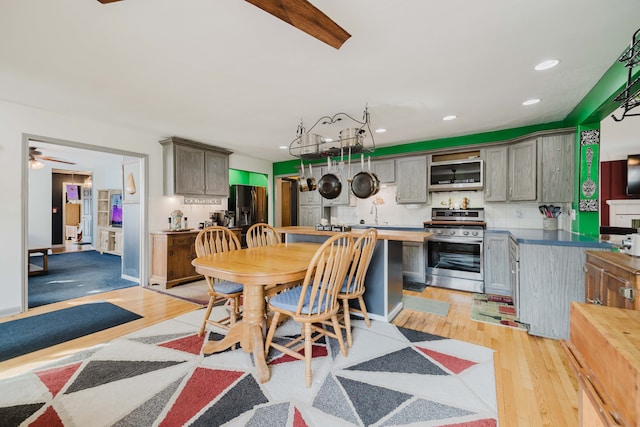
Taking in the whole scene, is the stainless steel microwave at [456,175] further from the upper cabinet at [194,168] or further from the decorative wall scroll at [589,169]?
the upper cabinet at [194,168]

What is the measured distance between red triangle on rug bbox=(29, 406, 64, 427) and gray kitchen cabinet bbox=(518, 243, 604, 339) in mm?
3609

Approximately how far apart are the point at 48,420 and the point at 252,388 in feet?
3.66

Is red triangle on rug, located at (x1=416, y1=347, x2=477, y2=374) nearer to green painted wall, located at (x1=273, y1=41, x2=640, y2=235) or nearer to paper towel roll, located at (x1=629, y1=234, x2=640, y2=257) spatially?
Answer: paper towel roll, located at (x1=629, y1=234, x2=640, y2=257)

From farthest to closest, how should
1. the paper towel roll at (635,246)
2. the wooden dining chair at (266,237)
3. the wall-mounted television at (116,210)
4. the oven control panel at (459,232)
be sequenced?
the wall-mounted television at (116,210)
the oven control panel at (459,232)
the wooden dining chair at (266,237)
the paper towel roll at (635,246)

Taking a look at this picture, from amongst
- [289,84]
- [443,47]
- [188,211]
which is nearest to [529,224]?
[443,47]

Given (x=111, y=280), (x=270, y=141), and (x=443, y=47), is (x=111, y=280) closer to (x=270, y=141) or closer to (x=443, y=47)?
(x=270, y=141)

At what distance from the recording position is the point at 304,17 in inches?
54.4

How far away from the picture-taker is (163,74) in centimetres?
246

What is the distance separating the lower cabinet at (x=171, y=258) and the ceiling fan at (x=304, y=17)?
3.60 meters

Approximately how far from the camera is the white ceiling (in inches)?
66.4

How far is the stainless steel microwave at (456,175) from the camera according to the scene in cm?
418

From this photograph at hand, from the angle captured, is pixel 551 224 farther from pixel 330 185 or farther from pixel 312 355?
pixel 312 355

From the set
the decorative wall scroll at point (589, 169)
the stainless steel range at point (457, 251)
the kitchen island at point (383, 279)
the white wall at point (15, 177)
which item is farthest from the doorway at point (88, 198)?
the decorative wall scroll at point (589, 169)

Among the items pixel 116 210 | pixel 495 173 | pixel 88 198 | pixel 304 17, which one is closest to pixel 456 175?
pixel 495 173
